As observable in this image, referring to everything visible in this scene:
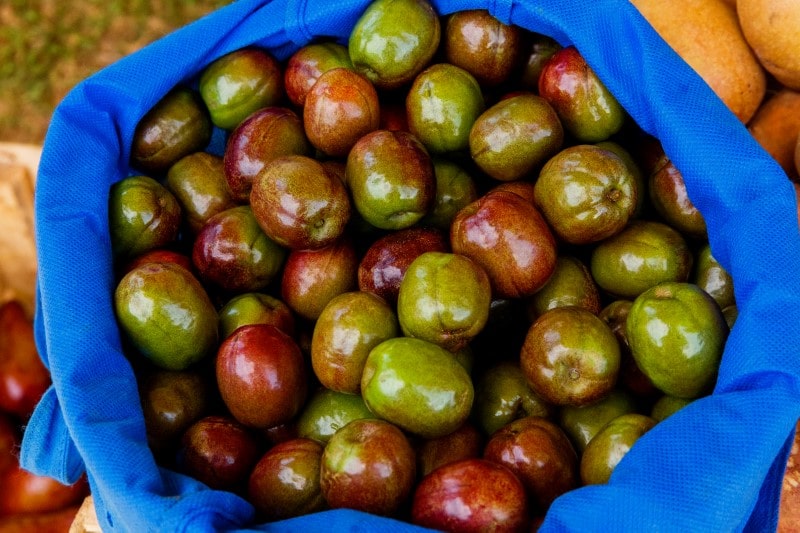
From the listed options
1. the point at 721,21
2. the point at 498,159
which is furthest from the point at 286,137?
the point at 721,21

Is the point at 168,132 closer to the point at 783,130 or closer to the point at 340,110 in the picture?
the point at 340,110

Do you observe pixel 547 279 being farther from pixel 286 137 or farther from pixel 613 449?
pixel 286 137

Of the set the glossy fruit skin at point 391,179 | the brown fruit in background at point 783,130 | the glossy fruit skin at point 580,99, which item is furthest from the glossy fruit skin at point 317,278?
the brown fruit in background at point 783,130

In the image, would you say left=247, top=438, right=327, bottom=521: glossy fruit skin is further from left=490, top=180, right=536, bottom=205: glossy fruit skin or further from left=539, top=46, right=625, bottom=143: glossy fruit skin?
left=539, top=46, right=625, bottom=143: glossy fruit skin

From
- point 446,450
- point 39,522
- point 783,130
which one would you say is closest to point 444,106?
point 446,450

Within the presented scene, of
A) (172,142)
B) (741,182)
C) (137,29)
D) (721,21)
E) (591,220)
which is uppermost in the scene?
(721,21)

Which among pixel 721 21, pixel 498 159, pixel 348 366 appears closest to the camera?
pixel 348 366
